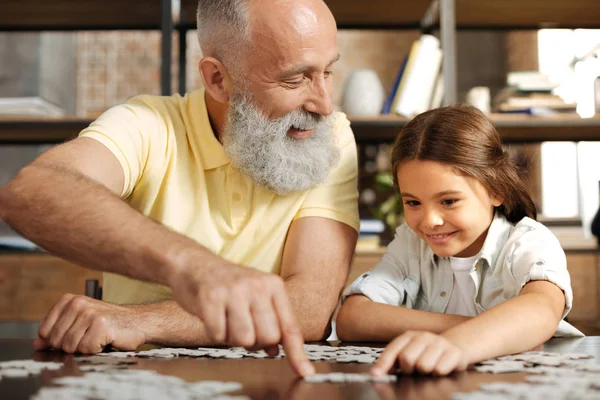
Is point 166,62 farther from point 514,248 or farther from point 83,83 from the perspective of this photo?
point 83,83

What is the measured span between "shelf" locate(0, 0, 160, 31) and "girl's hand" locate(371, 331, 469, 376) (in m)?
1.93

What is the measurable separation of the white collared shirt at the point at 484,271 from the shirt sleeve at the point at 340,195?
0.42ft

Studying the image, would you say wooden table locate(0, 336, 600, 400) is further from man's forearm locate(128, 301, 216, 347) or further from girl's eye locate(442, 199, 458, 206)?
girl's eye locate(442, 199, 458, 206)

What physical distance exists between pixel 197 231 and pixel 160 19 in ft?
4.21

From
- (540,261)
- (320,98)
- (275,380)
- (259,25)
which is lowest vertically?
(275,380)

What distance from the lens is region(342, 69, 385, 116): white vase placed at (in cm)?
241

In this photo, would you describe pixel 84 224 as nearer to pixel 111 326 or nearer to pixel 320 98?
pixel 111 326

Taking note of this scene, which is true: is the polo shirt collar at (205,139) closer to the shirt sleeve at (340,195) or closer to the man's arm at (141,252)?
the shirt sleeve at (340,195)

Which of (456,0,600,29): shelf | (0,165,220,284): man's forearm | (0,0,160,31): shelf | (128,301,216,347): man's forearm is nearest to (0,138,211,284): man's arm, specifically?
(0,165,220,284): man's forearm

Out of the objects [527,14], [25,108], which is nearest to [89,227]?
[25,108]

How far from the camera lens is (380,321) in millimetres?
1258

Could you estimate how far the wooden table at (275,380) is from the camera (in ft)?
2.23

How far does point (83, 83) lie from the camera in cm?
646

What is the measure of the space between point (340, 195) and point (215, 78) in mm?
399
